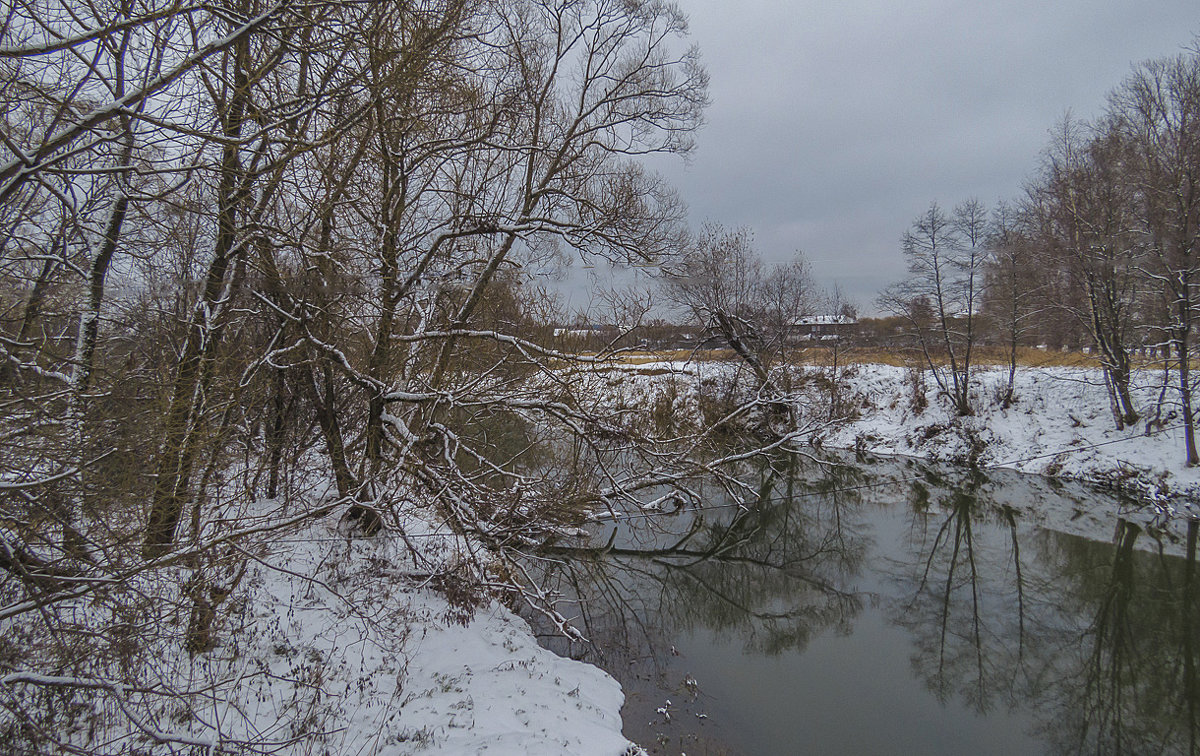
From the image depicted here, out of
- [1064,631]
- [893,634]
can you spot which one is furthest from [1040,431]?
[893,634]

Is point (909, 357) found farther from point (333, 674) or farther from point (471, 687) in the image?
point (333, 674)

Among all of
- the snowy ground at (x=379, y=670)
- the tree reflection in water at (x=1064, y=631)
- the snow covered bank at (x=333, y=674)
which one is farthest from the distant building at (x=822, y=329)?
the snow covered bank at (x=333, y=674)

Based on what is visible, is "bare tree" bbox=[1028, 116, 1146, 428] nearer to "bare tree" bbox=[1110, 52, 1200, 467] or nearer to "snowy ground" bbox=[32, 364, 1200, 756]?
"bare tree" bbox=[1110, 52, 1200, 467]

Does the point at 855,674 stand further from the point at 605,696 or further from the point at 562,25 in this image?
the point at 562,25

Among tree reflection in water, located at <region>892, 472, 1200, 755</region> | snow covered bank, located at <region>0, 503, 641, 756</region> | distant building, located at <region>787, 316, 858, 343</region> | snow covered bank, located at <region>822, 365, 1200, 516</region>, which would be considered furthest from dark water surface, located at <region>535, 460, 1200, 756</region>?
distant building, located at <region>787, 316, 858, 343</region>

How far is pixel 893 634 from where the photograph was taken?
8.77 metres

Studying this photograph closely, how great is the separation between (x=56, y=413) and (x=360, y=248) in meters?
4.45

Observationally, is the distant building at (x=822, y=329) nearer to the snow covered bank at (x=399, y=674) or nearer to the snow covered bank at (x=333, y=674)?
the snow covered bank at (x=399, y=674)

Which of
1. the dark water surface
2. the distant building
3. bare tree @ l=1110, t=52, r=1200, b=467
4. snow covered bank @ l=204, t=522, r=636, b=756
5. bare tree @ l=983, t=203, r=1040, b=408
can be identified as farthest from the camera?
the distant building

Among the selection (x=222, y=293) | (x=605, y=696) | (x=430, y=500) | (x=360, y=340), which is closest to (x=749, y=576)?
(x=605, y=696)

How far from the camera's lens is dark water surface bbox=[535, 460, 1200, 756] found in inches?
255

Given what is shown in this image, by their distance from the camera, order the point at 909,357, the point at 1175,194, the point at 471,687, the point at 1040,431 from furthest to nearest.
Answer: the point at 909,357, the point at 1040,431, the point at 1175,194, the point at 471,687

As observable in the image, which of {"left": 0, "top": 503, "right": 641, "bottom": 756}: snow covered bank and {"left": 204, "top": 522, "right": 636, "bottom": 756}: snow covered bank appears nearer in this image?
{"left": 0, "top": 503, "right": 641, "bottom": 756}: snow covered bank

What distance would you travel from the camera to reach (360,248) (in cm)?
717
